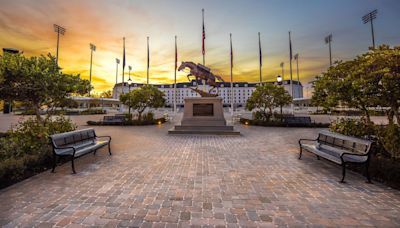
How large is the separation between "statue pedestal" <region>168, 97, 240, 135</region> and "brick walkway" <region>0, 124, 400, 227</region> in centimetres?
682

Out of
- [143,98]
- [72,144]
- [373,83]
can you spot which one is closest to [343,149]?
[373,83]

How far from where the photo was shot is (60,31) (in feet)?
97.8

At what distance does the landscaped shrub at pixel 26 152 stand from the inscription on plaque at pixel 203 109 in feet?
29.0

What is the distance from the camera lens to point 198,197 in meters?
3.67

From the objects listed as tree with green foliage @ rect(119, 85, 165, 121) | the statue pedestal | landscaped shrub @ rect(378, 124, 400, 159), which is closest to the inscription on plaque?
the statue pedestal

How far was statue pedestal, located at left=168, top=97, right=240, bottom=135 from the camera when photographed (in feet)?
41.9

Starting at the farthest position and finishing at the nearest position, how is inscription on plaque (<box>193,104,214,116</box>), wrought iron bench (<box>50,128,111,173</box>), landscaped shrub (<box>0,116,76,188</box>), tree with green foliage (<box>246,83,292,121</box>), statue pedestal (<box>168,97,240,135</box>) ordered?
tree with green foliage (<box>246,83,292,121</box>) < inscription on plaque (<box>193,104,214,116</box>) < statue pedestal (<box>168,97,240,135</box>) < wrought iron bench (<box>50,128,111,173</box>) < landscaped shrub (<box>0,116,76,188</box>)

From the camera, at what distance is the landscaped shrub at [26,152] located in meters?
4.32

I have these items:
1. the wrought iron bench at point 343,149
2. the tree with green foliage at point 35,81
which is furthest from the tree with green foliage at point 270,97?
the tree with green foliage at point 35,81

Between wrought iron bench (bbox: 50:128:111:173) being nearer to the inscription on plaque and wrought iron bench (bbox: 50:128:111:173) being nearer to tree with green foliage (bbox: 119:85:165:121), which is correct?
the inscription on plaque

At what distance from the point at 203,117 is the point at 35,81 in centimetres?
1001

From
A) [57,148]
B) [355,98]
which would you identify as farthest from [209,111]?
[57,148]

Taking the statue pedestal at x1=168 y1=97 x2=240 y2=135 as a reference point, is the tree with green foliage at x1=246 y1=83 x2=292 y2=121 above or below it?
above

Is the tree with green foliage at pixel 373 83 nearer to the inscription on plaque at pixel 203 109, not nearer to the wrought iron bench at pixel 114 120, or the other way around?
the inscription on plaque at pixel 203 109
